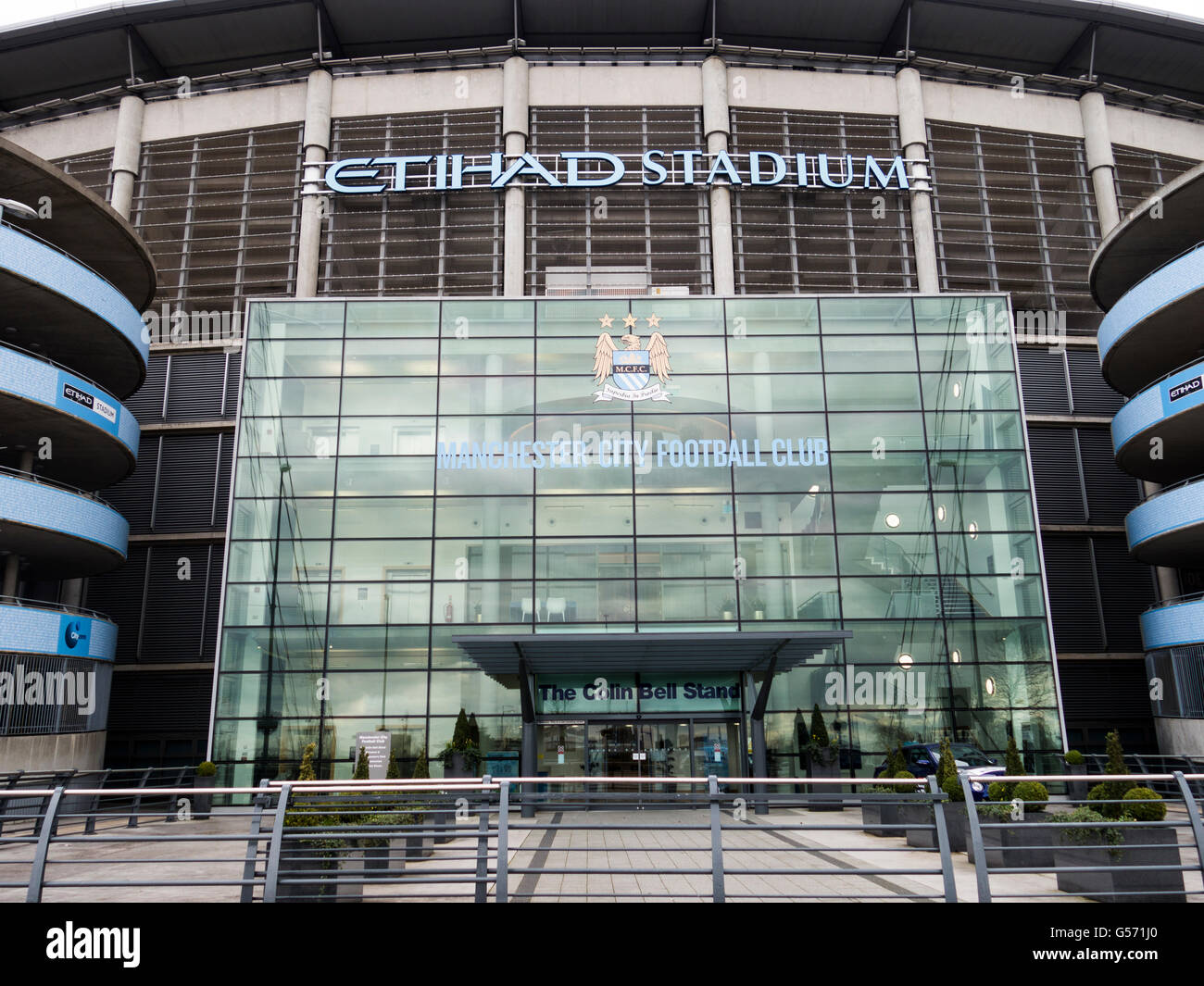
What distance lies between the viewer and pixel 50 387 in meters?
25.6

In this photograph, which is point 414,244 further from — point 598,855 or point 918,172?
point 598,855

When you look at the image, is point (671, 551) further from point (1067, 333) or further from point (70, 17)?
point (70, 17)

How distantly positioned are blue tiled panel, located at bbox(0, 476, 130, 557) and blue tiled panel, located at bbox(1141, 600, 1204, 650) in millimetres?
32520

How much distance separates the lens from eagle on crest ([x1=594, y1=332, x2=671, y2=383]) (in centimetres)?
2911

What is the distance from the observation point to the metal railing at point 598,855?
9.25m

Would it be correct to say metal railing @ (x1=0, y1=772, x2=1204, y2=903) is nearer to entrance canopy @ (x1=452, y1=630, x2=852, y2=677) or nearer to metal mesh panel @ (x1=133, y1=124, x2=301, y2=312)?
entrance canopy @ (x1=452, y1=630, x2=852, y2=677)

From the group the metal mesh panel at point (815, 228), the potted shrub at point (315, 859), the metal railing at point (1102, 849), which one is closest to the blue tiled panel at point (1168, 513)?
the metal mesh panel at point (815, 228)

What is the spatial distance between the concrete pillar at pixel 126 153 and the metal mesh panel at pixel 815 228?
81.5ft

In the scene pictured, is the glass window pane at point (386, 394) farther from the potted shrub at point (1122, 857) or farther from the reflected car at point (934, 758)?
the potted shrub at point (1122, 857)

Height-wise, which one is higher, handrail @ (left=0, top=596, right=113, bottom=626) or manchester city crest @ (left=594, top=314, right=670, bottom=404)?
manchester city crest @ (left=594, top=314, right=670, bottom=404)

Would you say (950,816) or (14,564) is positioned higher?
(14,564)

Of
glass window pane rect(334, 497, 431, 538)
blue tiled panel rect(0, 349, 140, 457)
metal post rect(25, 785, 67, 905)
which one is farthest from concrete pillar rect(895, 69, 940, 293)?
metal post rect(25, 785, 67, 905)

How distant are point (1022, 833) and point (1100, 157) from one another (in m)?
34.7

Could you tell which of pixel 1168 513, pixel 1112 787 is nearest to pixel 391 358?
pixel 1112 787
